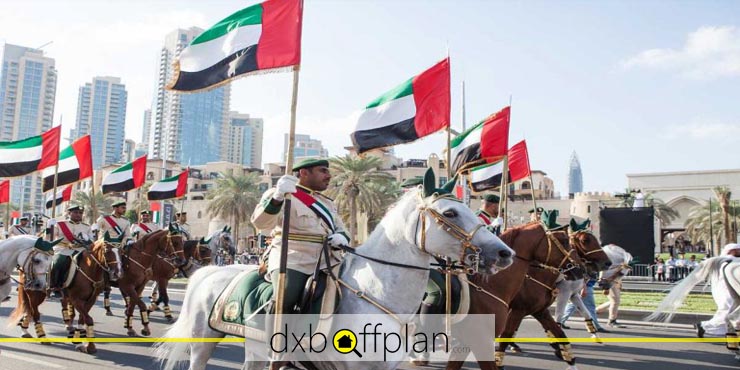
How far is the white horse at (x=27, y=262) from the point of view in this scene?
1151 centimetres

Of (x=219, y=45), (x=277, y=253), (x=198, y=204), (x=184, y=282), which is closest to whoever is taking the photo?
(x=277, y=253)

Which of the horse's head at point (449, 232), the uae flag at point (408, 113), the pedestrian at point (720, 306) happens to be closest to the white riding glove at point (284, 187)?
the horse's head at point (449, 232)

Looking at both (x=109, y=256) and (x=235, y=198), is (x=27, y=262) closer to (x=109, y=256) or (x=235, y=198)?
(x=109, y=256)

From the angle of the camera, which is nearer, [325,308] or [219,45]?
[325,308]

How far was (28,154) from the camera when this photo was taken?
53.8ft

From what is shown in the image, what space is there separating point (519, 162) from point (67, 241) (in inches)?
467

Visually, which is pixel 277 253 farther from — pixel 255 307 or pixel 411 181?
pixel 411 181

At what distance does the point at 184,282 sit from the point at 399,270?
82.2ft

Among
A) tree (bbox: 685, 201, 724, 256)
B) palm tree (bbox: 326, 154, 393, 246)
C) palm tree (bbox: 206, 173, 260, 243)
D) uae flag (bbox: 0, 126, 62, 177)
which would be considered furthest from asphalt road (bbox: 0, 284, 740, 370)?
tree (bbox: 685, 201, 724, 256)

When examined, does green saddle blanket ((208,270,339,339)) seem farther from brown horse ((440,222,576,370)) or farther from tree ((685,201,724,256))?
tree ((685,201,724,256))

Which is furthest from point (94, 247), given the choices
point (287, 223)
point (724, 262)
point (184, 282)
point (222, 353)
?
point (184, 282)

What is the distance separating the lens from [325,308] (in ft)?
17.0

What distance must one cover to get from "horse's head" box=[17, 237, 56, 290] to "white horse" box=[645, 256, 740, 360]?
12.1m

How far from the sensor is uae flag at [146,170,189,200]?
23.2 meters
